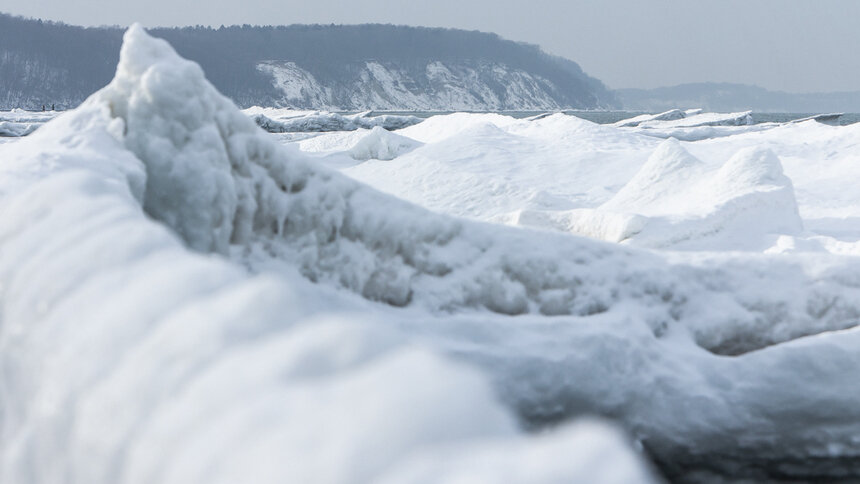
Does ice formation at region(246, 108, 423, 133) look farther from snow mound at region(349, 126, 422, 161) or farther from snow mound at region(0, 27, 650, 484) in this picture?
snow mound at region(0, 27, 650, 484)

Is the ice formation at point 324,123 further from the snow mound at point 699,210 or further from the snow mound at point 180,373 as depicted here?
the snow mound at point 180,373

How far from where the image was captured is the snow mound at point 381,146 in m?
11.4

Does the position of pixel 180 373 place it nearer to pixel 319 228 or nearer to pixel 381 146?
pixel 319 228

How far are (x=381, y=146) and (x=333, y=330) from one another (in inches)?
422

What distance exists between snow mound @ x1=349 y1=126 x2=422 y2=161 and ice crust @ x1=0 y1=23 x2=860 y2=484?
8.99m

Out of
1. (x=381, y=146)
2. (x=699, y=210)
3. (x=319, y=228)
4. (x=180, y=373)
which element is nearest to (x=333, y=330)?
(x=180, y=373)

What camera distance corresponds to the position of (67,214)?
1422 mm

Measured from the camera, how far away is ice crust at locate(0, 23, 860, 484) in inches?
30.7

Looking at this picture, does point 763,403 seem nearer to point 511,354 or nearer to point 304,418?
point 511,354

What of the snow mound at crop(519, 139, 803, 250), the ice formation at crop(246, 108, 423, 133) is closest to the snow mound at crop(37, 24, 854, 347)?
the snow mound at crop(519, 139, 803, 250)

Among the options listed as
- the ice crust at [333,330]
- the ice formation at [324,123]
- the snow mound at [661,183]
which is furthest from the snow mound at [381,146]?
the ice formation at [324,123]

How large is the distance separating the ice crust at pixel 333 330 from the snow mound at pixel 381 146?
8992 millimetres

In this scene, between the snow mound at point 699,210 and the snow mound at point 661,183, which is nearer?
the snow mound at point 699,210

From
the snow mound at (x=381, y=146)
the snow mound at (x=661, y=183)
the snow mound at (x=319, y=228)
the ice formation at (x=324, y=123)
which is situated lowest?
the ice formation at (x=324, y=123)
